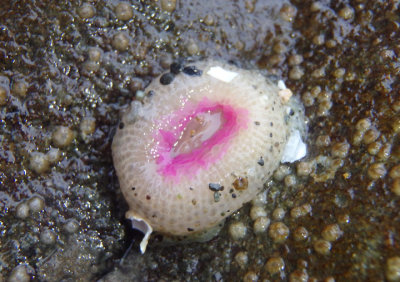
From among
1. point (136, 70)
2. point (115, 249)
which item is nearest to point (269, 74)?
point (136, 70)

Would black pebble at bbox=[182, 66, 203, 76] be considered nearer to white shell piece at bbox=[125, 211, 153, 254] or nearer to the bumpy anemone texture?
the bumpy anemone texture

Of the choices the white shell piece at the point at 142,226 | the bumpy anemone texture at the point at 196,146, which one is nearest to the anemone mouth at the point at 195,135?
the bumpy anemone texture at the point at 196,146

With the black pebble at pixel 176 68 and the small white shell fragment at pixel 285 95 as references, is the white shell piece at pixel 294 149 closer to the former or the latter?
the small white shell fragment at pixel 285 95

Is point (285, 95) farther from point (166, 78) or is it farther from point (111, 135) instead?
point (111, 135)

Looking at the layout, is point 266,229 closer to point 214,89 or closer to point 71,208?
point 214,89

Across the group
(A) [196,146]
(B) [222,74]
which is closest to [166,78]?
(B) [222,74]

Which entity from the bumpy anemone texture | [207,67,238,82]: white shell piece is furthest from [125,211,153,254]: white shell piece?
[207,67,238,82]: white shell piece
